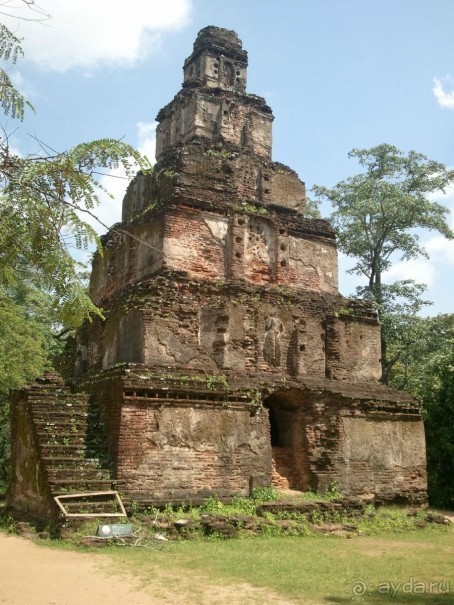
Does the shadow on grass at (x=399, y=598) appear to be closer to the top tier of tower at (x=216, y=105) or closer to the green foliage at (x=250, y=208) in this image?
the green foliage at (x=250, y=208)

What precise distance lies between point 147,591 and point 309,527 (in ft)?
16.9

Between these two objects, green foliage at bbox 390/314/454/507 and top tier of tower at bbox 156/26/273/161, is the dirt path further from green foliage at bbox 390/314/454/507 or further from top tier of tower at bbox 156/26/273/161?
green foliage at bbox 390/314/454/507

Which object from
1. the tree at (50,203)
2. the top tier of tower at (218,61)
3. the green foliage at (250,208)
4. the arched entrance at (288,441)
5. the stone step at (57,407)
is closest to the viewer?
the tree at (50,203)

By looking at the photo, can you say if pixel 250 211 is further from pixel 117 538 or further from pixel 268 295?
pixel 117 538

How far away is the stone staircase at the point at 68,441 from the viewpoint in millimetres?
10530

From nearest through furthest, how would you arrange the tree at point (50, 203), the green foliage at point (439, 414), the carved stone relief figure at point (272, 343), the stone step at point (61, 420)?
the tree at point (50, 203) < the stone step at point (61, 420) < the carved stone relief figure at point (272, 343) < the green foliage at point (439, 414)

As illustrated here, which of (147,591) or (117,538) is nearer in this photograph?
(147,591)

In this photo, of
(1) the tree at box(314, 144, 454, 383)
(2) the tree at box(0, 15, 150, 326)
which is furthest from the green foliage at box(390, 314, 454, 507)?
(2) the tree at box(0, 15, 150, 326)

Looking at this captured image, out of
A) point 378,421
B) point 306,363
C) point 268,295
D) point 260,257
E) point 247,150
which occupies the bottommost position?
point 378,421

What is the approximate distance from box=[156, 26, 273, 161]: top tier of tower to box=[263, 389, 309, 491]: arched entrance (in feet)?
24.0

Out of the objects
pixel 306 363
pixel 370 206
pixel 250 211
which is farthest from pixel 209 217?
pixel 370 206

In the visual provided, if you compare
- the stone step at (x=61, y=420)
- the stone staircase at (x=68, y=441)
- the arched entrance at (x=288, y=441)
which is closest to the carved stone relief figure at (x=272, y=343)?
the arched entrance at (x=288, y=441)

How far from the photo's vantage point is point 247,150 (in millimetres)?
17250

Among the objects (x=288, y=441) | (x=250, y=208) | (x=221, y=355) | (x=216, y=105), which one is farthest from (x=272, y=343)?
(x=216, y=105)
